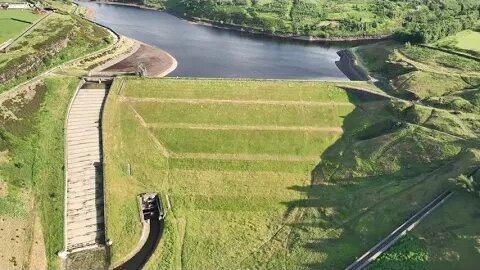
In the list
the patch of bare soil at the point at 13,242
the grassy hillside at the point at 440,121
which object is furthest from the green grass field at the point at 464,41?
the patch of bare soil at the point at 13,242

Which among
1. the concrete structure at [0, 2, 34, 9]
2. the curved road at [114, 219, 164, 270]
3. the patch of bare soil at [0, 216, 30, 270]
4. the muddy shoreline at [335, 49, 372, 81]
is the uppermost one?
the concrete structure at [0, 2, 34, 9]

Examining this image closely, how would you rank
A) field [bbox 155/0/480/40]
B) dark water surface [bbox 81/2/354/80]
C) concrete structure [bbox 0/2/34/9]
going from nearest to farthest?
dark water surface [bbox 81/2/354/80], concrete structure [bbox 0/2/34/9], field [bbox 155/0/480/40]

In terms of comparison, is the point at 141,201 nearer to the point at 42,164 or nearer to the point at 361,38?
the point at 42,164

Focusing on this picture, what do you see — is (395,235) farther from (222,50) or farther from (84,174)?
(222,50)

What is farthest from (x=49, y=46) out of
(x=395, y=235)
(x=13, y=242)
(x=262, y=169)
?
(x=395, y=235)

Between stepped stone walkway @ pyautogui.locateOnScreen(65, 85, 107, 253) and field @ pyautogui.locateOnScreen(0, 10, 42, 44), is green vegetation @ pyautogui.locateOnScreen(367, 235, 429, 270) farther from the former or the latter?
field @ pyautogui.locateOnScreen(0, 10, 42, 44)

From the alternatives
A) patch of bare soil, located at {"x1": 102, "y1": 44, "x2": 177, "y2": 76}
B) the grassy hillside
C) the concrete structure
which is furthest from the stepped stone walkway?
the concrete structure
